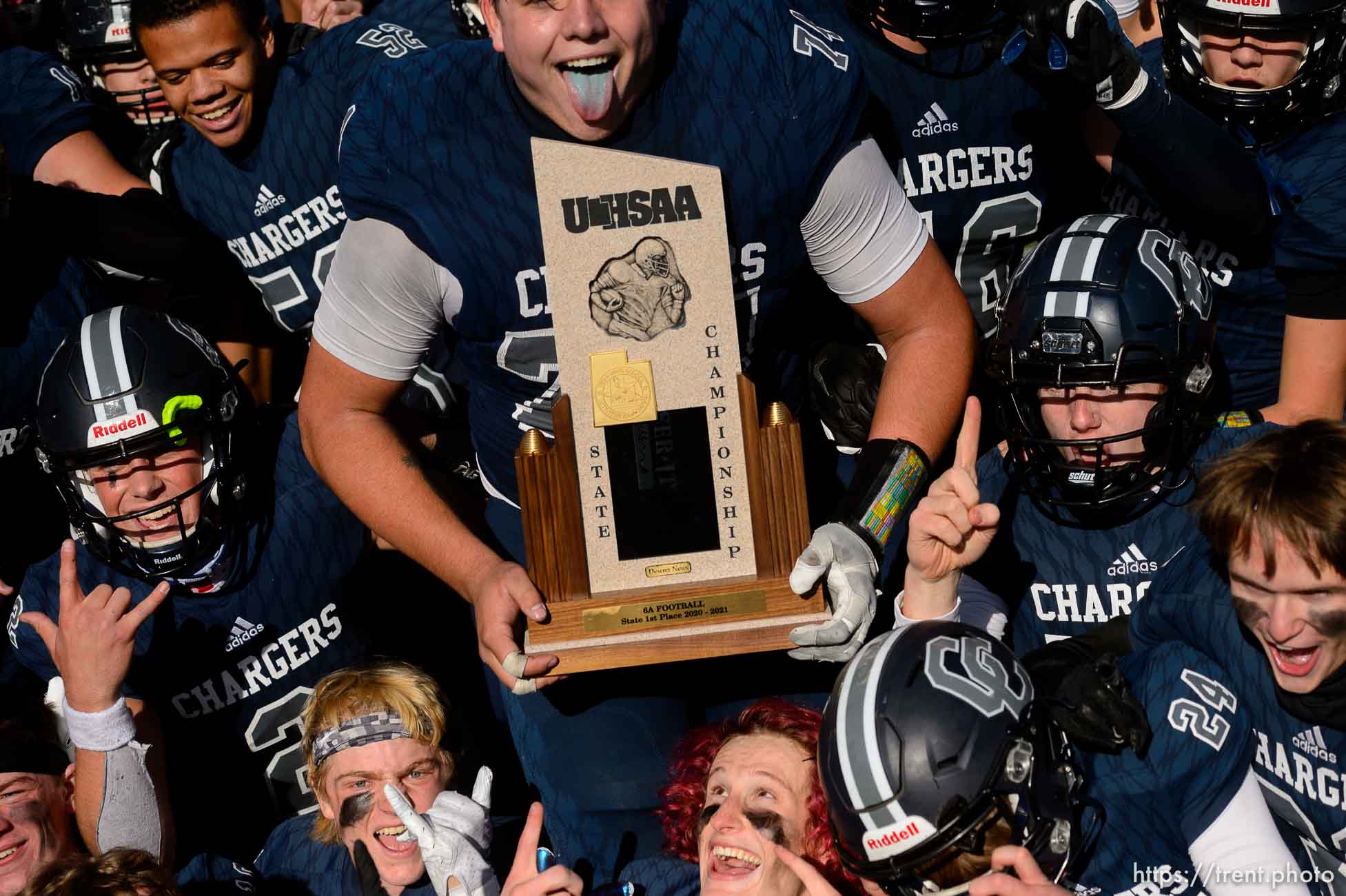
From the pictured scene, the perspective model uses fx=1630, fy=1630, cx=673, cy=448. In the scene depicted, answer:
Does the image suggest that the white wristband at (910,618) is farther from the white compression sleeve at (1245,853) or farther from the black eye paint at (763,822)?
the white compression sleeve at (1245,853)

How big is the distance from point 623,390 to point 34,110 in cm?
273

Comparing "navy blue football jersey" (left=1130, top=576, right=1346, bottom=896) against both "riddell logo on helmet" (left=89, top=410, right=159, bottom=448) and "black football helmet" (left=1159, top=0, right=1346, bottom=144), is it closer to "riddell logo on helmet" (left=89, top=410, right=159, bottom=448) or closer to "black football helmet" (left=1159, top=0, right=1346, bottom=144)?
"black football helmet" (left=1159, top=0, right=1346, bottom=144)

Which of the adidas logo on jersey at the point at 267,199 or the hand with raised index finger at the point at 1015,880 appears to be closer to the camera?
the hand with raised index finger at the point at 1015,880

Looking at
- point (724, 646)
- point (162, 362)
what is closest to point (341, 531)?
point (162, 362)

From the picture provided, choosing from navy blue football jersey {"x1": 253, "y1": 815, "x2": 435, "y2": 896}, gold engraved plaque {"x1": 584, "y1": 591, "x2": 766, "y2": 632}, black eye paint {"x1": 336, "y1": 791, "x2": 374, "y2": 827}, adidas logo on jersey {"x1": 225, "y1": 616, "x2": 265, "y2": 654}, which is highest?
gold engraved plaque {"x1": 584, "y1": 591, "x2": 766, "y2": 632}

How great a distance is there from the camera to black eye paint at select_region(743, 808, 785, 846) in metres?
3.51

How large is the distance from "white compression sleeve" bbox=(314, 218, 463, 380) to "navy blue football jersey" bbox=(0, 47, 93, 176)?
6.51 ft

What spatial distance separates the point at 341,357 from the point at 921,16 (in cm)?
175

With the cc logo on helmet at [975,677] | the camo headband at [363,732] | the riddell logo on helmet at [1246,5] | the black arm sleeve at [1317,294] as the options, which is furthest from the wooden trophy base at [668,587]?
the riddell logo on helmet at [1246,5]

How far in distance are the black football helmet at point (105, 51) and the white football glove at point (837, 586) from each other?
121 inches

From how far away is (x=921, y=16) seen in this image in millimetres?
4156

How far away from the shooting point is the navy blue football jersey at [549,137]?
3.31 m

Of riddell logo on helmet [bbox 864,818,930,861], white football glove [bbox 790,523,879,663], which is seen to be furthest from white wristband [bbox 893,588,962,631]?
riddell logo on helmet [bbox 864,818,930,861]

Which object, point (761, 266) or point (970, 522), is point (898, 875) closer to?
point (970, 522)
